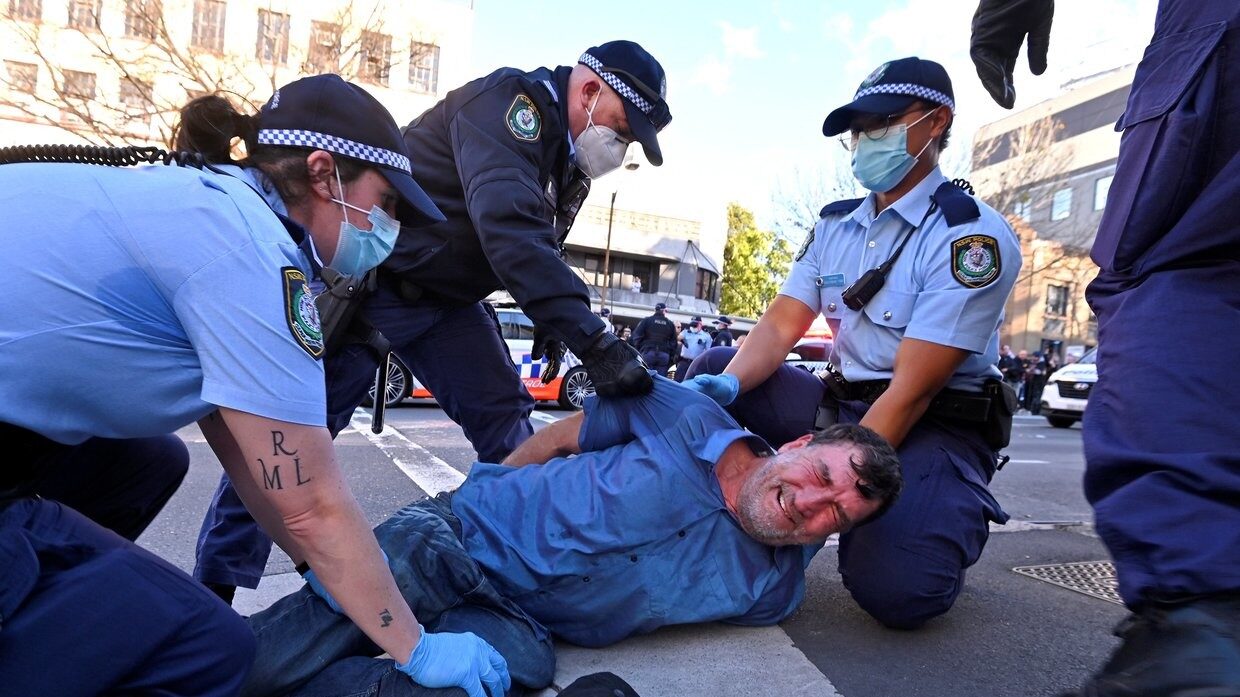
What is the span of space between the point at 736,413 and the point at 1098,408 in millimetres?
1843

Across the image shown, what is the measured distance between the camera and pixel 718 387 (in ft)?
9.06

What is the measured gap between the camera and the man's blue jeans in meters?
1.65

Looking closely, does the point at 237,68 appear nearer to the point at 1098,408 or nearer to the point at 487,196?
the point at 487,196

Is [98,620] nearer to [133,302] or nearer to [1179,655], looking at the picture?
[133,302]

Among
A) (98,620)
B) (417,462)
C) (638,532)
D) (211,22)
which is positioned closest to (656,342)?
(417,462)

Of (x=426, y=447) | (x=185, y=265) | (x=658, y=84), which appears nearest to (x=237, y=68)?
(x=426, y=447)

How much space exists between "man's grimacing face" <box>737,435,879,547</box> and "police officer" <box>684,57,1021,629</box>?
1.08 ft

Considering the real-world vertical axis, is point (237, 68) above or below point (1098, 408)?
above

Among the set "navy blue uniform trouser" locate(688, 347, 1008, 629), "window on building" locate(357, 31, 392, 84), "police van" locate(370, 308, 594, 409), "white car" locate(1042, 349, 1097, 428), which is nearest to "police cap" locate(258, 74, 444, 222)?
"navy blue uniform trouser" locate(688, 347, 1008, 629)

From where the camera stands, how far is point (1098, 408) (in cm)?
121

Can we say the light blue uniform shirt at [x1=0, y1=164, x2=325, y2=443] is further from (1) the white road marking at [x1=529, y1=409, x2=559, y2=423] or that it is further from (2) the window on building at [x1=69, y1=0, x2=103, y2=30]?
(2) the window on building at [x1=69, y1=0, x2=103, y2=30]

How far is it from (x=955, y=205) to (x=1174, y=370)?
1.71 meters

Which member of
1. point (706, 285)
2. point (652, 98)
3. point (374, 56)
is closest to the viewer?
point (652, 98)

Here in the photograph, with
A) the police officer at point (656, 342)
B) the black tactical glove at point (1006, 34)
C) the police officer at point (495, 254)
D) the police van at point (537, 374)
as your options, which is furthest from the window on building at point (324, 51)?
the black tactical glove at point (1006, 34)
